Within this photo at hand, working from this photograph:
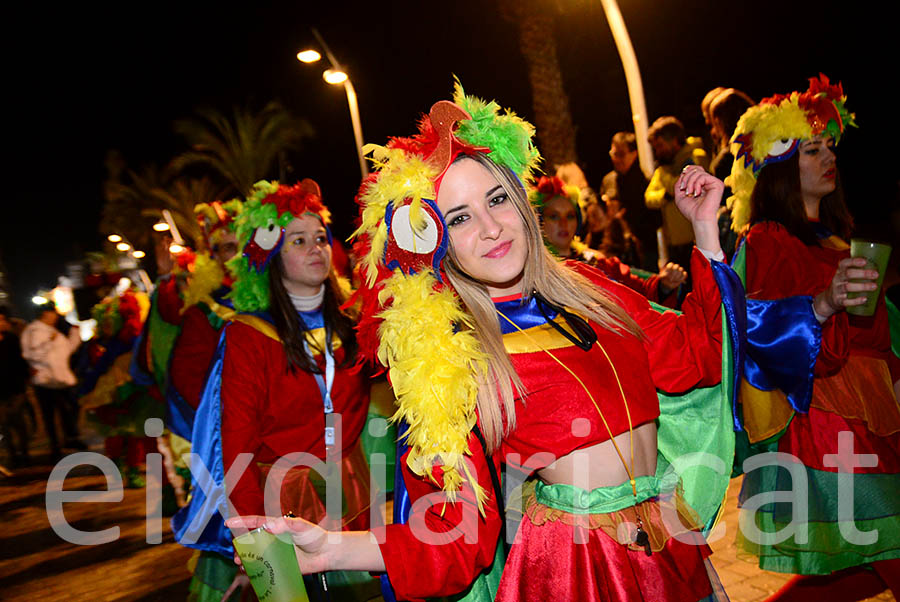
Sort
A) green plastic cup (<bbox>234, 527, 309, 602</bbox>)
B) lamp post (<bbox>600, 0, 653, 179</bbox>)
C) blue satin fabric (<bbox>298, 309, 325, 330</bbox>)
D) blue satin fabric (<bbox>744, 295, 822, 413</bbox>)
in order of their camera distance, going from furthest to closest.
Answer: lamp post (<bbox>600, 0, 653, 179</bbox>), blue satin fabric (<bbox>298, 309, 325, 330</bbox>), blue satin fabric (<bbox>744, 295, 822, 413</bbox>), green plastic cup (<bbox>234, 527, 309, 602</bbox>)

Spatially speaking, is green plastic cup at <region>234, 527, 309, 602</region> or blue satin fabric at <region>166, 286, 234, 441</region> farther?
blue satin fabric at <region>166, 286, 234, 441</region>

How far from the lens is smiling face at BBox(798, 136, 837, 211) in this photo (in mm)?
3164

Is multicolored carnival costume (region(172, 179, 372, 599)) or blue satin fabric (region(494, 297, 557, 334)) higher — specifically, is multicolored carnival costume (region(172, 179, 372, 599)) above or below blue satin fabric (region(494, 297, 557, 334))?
below

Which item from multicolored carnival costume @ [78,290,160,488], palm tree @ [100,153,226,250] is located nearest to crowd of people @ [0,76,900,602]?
multicolored carnival costume @ [78,290,160,488]

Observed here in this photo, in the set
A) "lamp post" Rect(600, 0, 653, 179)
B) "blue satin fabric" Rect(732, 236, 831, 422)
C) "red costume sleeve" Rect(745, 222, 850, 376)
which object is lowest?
"blue satin fabric" Rect(732, 236, 831, 422)

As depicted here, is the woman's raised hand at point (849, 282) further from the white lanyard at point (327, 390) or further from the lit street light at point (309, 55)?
the lit street light at point (309, 55)

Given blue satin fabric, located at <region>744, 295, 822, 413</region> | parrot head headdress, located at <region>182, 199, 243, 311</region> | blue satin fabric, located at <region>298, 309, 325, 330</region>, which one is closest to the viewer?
blue satin fabric, located at <region>744, 295, 822, 413</region>

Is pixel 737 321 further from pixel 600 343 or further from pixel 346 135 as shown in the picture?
pixel 346 135

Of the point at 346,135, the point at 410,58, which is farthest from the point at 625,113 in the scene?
the point at 346,135

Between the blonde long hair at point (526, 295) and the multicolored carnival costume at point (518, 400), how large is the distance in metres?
0.03

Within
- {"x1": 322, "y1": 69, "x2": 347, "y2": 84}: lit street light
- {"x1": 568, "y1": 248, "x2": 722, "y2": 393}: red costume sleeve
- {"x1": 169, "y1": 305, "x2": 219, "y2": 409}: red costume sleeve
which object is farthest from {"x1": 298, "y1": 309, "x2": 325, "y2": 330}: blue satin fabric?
{"x1": 322, "y1": 69, "x2": 347, "y2": 84}: lit street light

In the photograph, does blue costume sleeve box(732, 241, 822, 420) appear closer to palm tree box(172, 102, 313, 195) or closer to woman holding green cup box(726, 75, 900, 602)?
woman holding green cup box(726, 75, 900, 602)

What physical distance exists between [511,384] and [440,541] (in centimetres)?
48

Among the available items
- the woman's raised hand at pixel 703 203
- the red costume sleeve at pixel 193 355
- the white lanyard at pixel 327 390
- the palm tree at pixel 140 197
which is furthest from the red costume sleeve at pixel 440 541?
the palm tree at pixel 140 197
